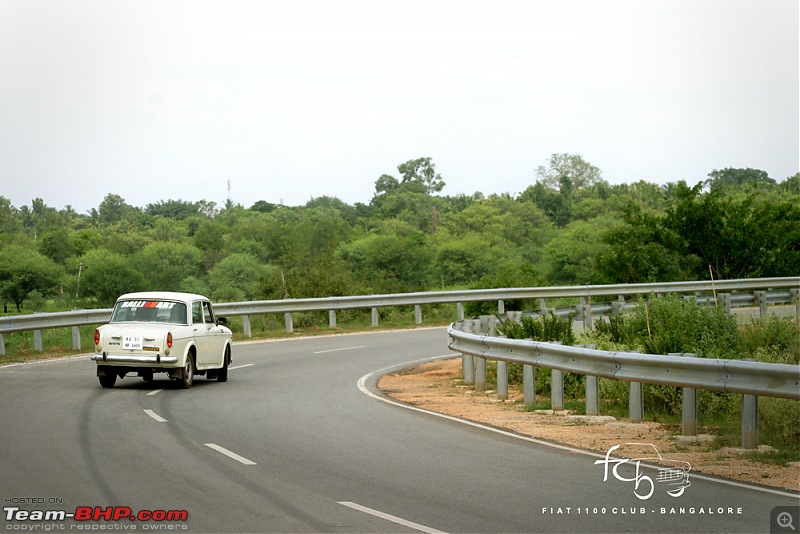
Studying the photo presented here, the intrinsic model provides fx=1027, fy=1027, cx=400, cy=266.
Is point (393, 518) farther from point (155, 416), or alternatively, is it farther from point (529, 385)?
point (529, 385)

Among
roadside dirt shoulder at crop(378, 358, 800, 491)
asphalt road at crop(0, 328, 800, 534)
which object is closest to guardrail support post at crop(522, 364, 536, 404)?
roadside dirt shoulder at crop(378, 358, 800, 491)

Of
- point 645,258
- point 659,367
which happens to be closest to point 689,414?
point 659,367

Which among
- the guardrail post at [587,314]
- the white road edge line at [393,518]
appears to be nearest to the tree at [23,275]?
the guardrail post at [587,314]

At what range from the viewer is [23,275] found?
101 meters

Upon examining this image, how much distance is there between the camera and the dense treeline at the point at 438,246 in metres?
41.5

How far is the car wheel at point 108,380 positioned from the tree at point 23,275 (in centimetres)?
8594

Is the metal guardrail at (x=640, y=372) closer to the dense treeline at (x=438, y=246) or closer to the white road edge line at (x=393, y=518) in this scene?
the white road edge line at (x=393, y=518)

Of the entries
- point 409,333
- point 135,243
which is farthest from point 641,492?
point 135,243

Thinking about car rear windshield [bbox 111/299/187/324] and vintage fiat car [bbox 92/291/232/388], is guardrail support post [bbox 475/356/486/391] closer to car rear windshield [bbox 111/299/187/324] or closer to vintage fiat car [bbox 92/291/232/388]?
vintage fiat car [bbox 92/291/232/388]

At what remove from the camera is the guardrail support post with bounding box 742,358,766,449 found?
1080 cm

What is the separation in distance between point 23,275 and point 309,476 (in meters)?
98.3

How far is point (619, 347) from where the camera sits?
18.1 meters

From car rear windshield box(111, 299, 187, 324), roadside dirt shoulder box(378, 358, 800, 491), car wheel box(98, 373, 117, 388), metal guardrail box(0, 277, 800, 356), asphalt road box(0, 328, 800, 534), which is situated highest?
car rear windshield box(111, 299, 187, 324)

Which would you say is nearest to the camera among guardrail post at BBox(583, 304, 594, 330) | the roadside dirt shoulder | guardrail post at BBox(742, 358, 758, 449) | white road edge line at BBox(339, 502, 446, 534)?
white road edge line at BBox(339, 502, 446, 534)
